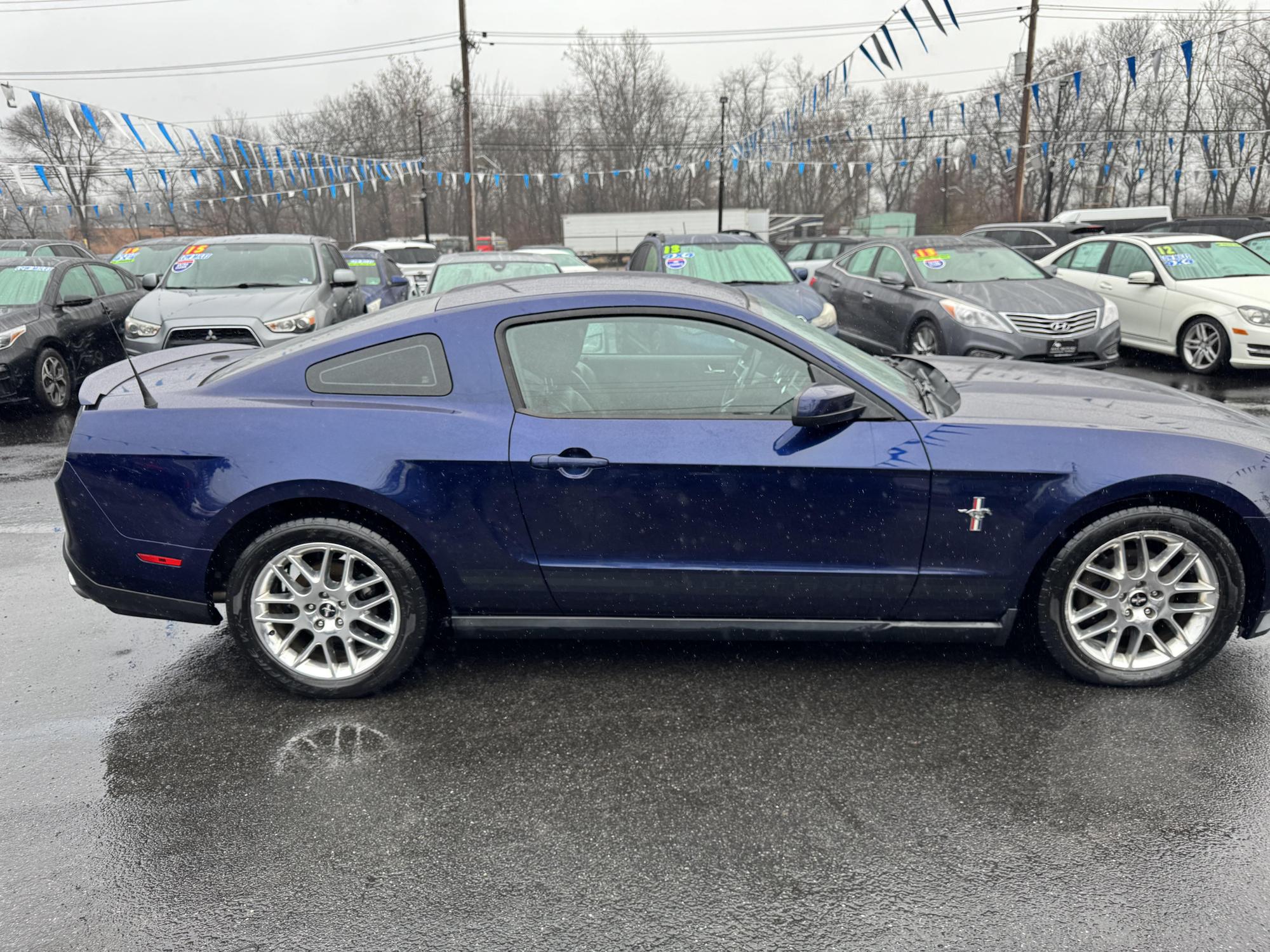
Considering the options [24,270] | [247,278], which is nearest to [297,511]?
[247,278]

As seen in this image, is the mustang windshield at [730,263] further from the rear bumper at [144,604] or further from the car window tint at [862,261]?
the rear bumper at [144,604]

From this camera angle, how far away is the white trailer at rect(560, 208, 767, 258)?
47.2m

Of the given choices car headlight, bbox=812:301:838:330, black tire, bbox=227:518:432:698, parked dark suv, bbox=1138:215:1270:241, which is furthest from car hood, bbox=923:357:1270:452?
parked dark suv, bbox=1138:215:1270:241

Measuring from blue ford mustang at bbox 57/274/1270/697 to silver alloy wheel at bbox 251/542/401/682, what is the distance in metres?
0.01

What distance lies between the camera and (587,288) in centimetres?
367

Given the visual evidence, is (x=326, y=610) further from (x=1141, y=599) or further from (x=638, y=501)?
(x=1141, y=599)

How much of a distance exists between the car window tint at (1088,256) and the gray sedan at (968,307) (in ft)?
7.23

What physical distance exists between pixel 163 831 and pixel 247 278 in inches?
319

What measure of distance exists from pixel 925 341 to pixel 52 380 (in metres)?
9.05

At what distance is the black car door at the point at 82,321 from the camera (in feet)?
32.6

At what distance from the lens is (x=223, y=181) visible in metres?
38.3

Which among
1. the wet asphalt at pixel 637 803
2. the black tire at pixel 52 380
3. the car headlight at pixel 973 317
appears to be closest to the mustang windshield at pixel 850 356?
the wet asphalt at pixel 637 803

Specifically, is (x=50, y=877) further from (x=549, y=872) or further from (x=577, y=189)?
(x=577, y=189)

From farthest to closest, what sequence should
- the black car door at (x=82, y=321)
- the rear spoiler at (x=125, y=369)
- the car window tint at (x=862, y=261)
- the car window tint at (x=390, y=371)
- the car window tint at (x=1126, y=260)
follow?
the car window tint at (x=862, y=261), the car window tint at (x=1126, y=260), the black car door at (x=82, y=321), the rear spoiler at (x=125, y=369), the car window tint at (x=390, y=371)
